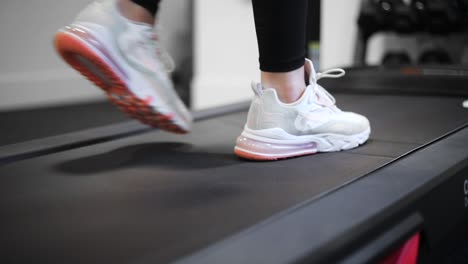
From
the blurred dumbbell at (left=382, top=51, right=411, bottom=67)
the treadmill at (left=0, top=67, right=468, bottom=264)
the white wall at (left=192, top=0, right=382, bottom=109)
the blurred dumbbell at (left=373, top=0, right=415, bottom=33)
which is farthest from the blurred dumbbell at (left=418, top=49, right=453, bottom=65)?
the treadmill at (left=0, top=67, right=468, bottom=264)

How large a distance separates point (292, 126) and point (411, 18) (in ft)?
6.25

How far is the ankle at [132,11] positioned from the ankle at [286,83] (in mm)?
310

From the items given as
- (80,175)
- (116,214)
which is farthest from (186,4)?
(116,214)

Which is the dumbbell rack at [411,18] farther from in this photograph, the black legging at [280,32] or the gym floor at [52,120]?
the black legging at [280,32]

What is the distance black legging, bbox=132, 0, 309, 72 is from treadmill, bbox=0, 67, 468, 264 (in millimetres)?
213

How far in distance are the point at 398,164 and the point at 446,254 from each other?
→ 249 millimetres

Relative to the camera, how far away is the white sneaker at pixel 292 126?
3.56 feet

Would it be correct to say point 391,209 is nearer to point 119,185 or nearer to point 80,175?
point 119,185

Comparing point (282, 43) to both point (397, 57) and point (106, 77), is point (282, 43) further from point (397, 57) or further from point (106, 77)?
point (397, 57)

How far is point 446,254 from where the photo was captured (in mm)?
1102

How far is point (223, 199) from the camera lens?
857 millimetres

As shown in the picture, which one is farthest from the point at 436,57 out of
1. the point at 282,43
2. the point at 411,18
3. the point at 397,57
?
the point at 282,43

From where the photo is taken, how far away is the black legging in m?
1.03

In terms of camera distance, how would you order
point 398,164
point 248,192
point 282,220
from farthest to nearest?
point 398,164 < point 248,192 < point 282,220
